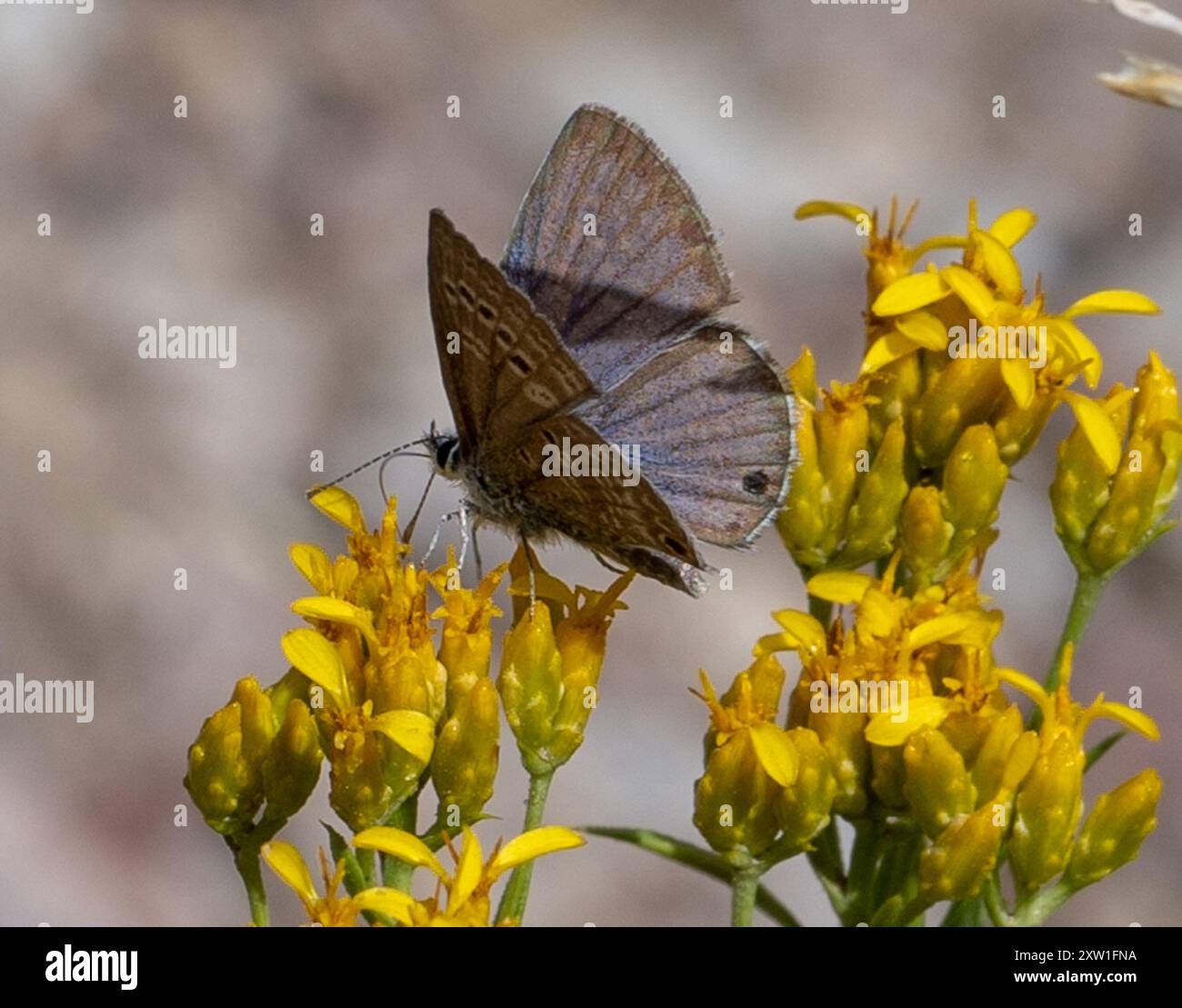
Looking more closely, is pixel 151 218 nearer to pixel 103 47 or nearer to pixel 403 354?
pixel 103 47

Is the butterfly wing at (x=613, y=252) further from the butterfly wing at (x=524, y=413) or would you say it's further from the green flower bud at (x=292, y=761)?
the green flower bud at (x=292, y=761)

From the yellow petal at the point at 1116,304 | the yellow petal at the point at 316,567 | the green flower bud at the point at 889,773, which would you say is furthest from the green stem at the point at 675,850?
the yellow petal at the point at 1116,304

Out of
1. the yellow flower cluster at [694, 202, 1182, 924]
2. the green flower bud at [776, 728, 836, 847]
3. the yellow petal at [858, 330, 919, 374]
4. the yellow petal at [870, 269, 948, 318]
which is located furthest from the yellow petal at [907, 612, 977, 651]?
the yellow petal at [870, 269, 948, 318]

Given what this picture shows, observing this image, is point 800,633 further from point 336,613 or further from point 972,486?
point 336,613

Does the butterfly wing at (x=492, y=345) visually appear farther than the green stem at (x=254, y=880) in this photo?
No

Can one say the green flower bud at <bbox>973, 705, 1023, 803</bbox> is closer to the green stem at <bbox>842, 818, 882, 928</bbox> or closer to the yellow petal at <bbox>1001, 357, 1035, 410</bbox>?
the green stem at <bbox>842, 818, 882, 928</bbox>

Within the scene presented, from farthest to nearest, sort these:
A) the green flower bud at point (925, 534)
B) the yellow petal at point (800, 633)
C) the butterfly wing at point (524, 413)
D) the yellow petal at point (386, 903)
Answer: the green flower bud at point (925, 534), the yellow petal at point (800, 633), the butterfly wing at point (524, 413), the yellow petal at point (386, 903)

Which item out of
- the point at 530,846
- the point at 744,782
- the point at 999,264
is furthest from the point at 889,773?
the point at 999,264
